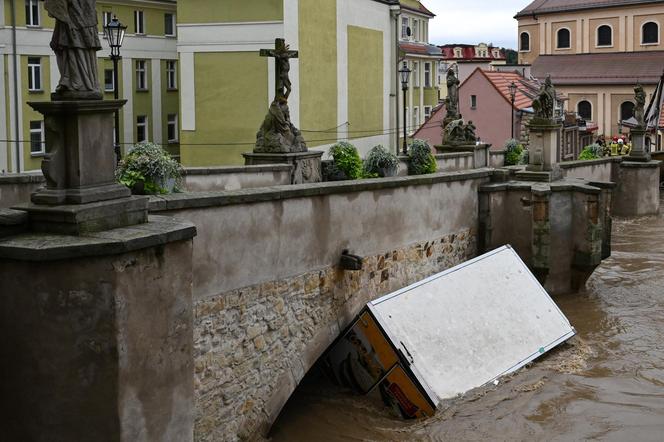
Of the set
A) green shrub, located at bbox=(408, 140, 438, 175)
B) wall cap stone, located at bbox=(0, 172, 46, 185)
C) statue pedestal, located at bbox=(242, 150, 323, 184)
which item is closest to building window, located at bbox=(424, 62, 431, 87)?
green shrub, located at bbox=(408, 140, 438, 175)

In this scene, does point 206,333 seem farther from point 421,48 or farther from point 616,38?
point 616,38

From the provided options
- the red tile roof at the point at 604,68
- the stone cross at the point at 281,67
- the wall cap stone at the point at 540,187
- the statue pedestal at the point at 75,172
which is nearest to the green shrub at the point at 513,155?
the wall cap stone at the point at 540,187

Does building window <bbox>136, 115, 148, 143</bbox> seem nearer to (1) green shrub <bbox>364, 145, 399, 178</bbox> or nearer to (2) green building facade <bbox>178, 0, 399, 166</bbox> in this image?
(2) green building facade <bbox>178, 0, 399, 166</bbox>

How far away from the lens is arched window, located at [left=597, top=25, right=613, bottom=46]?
65.9 meters

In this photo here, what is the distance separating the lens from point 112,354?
6.83 metres

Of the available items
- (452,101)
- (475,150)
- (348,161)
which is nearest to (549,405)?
(348,161)

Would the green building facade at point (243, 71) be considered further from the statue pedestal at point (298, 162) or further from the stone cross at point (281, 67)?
the statue pedestal at point (298, 162)

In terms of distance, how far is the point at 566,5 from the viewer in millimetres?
67375

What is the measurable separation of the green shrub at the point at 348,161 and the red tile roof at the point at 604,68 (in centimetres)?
5060

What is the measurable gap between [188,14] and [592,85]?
4034 cm

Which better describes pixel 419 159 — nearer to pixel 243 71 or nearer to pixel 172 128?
pixel 243 71

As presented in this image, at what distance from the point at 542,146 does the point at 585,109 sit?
1977 inches

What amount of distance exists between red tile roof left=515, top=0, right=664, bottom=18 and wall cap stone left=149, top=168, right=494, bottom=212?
180 feet

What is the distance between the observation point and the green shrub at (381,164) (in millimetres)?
15508
